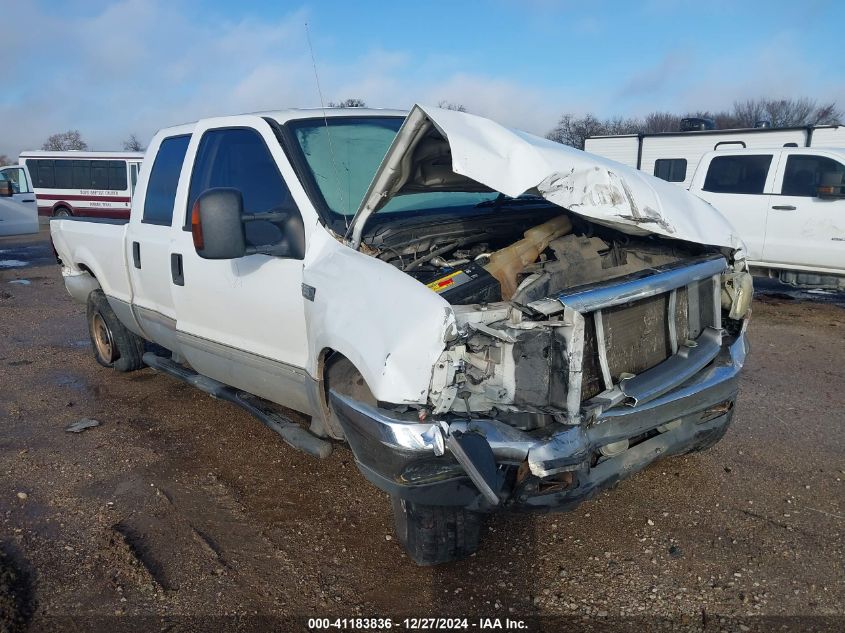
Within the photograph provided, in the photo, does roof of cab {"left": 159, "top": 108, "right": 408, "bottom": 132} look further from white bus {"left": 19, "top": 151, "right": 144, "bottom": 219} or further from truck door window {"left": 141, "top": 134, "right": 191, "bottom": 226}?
white bus {"left": 19, "top": 151, "right": 144, "bottom": 219}

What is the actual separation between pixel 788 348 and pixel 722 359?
157 inches

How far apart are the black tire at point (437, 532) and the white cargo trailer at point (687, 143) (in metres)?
11.6

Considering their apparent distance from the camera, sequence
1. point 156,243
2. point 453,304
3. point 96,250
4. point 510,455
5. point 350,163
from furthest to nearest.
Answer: point 96,250
point 156,243
point 350,163
point 453,304
point 510,455

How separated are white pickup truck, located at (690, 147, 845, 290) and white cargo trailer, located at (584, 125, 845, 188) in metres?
3.61

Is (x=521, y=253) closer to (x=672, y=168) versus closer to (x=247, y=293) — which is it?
(x=247, y=293)

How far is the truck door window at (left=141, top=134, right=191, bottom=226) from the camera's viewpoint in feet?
15.7

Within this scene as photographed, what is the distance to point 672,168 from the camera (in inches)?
616

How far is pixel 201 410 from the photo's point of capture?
5305 mm

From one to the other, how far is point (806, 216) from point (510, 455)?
7853mm

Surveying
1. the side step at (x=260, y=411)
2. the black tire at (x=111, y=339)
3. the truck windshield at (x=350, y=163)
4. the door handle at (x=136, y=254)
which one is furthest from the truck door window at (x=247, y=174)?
the black tire at (x=111, y=339)

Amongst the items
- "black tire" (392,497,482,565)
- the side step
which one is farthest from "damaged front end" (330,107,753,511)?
the side step

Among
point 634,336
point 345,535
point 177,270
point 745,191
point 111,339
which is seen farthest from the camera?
point 745,191

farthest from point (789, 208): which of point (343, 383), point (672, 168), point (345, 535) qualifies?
point (345, 535)

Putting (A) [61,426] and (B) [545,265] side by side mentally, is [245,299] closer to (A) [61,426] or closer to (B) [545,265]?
(B) [545,265]
